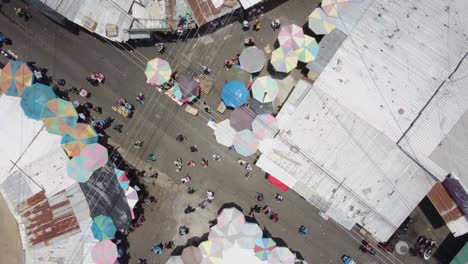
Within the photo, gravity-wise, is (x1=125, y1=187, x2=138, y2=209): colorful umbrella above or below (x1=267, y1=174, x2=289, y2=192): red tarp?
below

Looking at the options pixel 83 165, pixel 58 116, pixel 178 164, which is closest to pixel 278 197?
pixel 178 164

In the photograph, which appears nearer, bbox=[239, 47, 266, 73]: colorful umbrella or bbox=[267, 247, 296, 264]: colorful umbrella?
bbox=[267, 247, 296, 264]: colorful umbrella

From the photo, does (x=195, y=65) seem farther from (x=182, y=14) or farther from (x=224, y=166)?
(x=224, y=166)

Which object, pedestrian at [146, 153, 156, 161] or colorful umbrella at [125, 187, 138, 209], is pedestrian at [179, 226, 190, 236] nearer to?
colorful umbrella at [125, 187, 138, 209]

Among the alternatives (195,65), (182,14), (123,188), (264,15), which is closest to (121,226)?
(123,188)

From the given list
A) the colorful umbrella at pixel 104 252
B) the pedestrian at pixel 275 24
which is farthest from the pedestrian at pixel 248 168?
the colorful umbrella at pixel 104 252

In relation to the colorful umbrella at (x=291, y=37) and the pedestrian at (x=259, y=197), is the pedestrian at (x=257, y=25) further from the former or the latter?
the pedestrian at (x=259, y=197)

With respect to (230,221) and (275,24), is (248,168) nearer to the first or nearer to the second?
(230,221)

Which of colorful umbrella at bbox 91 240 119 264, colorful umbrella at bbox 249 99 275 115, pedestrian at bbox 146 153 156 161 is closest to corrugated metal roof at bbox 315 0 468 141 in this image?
colorful umbrella at bbox 249 99 275 115
